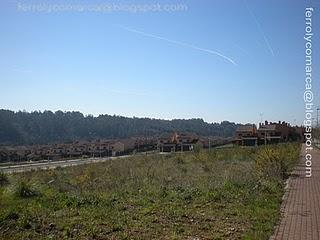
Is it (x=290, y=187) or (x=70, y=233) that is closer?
(x=70, y=233)

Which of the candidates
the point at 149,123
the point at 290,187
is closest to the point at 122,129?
the point at 149,123

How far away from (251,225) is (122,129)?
478 ft

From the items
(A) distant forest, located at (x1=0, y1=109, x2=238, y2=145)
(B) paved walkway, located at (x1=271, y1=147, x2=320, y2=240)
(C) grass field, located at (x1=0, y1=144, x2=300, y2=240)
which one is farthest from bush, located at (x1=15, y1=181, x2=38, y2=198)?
(A) distant forest, located at (x1=0, y1=109, x2=238, y2=145)

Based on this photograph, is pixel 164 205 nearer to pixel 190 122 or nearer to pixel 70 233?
pixel 70 233

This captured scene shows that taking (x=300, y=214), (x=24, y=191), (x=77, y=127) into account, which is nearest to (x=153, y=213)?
(x=300, y=214)

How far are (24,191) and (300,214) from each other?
30.9ft

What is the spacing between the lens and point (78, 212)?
409 inches

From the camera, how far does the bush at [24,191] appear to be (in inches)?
593

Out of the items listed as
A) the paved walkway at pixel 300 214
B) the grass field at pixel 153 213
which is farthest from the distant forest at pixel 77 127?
the paved walkway at pixel 300 214

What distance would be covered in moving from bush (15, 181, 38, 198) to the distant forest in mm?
97165

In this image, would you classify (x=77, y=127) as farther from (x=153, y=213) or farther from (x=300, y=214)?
(x=300, y=214)

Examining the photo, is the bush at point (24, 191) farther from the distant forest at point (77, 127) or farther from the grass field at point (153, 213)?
the distant forest at point (77, 127)

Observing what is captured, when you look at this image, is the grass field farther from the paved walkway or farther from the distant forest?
the distant forest

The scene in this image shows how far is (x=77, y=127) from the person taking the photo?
144 meters
